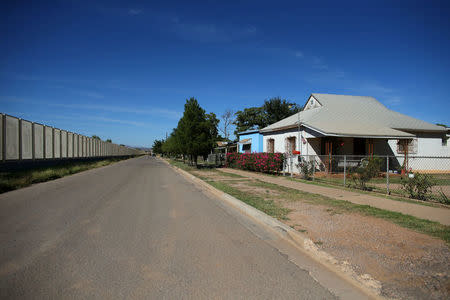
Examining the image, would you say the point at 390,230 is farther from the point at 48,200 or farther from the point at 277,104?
the point at 277,104

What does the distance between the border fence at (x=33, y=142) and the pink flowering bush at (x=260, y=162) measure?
16.2 m

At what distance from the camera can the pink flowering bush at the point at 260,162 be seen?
17141mm

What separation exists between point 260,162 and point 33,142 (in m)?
17.8

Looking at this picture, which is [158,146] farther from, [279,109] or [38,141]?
[38,141]

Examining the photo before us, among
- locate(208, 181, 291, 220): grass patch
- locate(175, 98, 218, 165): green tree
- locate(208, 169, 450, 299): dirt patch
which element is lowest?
locate(208, 169, 450, 299): dirt patch

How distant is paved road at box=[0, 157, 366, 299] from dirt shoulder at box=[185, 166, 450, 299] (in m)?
0.77

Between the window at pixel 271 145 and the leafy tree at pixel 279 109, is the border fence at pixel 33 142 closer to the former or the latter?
the window at pixel 271 145

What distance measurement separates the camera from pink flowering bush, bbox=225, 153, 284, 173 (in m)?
17.1

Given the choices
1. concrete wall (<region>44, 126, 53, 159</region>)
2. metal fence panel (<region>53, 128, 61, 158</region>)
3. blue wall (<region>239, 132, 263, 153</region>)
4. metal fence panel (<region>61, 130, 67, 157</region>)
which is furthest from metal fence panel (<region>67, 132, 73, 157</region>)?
blue wall (<region>239, 132, 263, 153</region>)

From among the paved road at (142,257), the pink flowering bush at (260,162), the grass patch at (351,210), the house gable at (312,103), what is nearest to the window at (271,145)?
the pink flowering bush at (260,162)

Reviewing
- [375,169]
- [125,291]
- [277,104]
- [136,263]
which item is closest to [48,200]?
[136,263]

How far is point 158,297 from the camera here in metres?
2.82

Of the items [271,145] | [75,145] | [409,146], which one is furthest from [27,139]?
[409,146]

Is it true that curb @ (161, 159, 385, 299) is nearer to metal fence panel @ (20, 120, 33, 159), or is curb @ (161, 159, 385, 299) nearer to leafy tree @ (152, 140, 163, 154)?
metal fence panel @ (20, 120, 33, 159)
